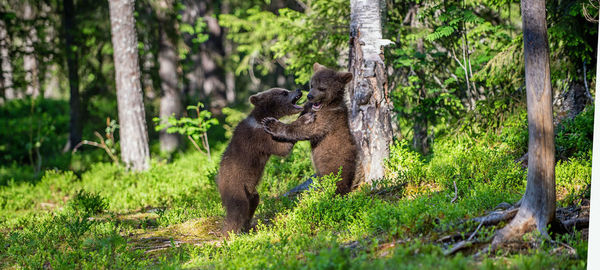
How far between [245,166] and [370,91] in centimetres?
218

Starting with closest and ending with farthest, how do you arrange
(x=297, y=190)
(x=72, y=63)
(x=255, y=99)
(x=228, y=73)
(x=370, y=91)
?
1. (x=370, y=91)
2. (x=255, y=99)
3. (x=297, y=190)
4. (x=72, y=63)
5. (x=228, y=73)

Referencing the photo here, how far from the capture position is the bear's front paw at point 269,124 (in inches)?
277

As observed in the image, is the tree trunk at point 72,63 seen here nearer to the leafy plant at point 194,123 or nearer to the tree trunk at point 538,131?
the leafy plant at point 194,123

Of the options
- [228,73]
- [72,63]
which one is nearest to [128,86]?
[72,63]

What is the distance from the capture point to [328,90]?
23.5 feet

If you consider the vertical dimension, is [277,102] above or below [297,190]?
above

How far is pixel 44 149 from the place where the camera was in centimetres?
1686

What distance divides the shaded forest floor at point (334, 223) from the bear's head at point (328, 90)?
124cm

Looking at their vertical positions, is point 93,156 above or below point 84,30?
below

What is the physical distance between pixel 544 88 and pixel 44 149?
1673 centimetres

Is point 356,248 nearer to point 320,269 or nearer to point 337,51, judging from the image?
point 320,269

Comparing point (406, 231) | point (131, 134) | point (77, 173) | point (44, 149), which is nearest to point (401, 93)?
point (406, 231)

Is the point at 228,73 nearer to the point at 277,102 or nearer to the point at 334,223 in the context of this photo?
the point at 277,102

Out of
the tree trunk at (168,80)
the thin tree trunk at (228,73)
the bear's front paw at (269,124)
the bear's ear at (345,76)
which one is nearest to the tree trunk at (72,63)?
the tree trunk at (168,80)
